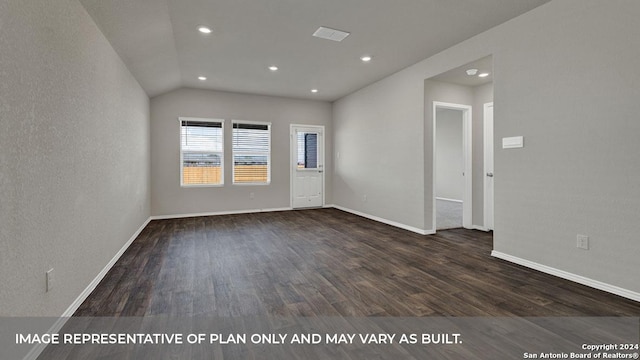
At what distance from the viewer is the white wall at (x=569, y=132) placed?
2.42 meters

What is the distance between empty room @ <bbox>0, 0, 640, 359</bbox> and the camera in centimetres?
173

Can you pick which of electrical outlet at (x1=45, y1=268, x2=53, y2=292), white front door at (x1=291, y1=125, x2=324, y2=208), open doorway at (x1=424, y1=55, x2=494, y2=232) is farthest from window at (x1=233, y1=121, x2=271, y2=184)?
electrical outlet at (x1=45, y1=268, x2=53, y2=292)

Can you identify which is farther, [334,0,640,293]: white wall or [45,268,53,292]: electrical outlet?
[334,0,640,293]: white wall

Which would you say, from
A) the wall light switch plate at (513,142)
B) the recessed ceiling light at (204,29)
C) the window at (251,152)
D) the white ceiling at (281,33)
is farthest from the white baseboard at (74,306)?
the wall light switch plate at (513,142)

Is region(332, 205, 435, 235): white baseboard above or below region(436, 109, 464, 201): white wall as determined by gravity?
below

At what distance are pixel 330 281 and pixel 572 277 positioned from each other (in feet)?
7.51

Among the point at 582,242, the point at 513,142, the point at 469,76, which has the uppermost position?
the point at 469,76

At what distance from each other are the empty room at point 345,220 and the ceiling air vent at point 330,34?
26 mm

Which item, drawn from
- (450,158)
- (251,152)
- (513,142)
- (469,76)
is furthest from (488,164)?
(251,152)

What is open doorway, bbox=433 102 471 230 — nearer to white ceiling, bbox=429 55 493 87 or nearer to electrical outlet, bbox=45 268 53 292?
white ceiling, bbox=429 55 493 87

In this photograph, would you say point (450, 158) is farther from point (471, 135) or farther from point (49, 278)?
point (49, 278)

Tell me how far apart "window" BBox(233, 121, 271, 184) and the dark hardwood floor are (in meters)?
2.39

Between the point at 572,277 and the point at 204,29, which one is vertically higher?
the point at 204,29

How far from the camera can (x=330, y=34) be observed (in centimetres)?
364
